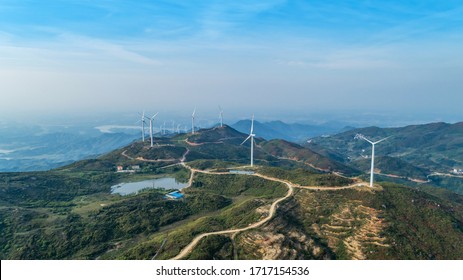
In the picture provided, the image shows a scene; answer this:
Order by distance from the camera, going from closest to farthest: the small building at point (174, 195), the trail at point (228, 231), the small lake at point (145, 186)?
the trail at point (228, 231)
the small building at point (174, 195)
the small lake at point (145, 186)

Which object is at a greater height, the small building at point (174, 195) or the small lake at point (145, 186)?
the small building at point (174, 195)

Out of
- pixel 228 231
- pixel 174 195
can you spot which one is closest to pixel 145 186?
pixel 174 195

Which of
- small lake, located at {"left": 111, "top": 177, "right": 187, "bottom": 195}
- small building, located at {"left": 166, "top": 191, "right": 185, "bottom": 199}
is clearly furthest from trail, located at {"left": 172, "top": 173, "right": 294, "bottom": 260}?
small lake, located at {"left": 111, "top": 177, "right": 187, "bottom": 195}

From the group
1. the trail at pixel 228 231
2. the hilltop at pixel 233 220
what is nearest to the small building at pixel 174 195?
the hilltop at pixel 233 220

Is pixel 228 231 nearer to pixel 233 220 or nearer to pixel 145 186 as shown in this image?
pixel 233 220

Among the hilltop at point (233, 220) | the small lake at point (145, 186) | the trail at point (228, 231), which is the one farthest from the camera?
the small lake at point (145, 186)

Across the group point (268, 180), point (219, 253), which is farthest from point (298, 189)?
point (219, 253)

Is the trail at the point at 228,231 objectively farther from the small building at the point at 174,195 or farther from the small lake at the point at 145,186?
the small lake at the point at 145,186
